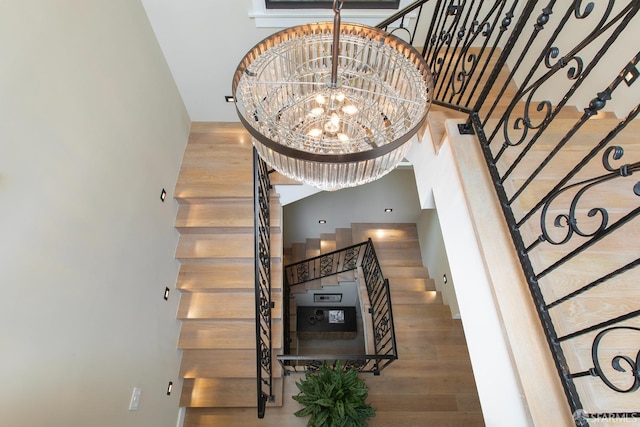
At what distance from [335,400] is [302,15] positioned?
3.89m

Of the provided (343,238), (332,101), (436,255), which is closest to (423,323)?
(436,255)

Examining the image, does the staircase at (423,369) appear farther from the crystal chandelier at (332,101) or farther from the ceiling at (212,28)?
the ceiling at (212,28)

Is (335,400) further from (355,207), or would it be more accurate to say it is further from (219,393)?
(355,207)

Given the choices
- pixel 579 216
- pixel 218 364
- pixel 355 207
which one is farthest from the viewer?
pixel 355 207

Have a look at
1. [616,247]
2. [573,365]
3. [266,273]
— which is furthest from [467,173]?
[266,273]

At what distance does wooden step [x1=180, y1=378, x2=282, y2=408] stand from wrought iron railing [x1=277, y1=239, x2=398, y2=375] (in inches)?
19.3

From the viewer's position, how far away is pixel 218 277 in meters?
3.60

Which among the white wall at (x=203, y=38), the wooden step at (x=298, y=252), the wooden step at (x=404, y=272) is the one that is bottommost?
the wooden step at (x=404, y=272)

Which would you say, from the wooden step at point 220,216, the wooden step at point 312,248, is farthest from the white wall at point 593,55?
the wooden step at point 312,248

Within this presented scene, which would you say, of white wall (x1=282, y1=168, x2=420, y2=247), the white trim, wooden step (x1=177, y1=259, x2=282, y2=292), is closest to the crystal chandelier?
the white trim

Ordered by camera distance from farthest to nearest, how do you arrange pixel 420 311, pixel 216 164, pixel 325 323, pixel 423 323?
pixel 325 323 → pixel 420 311 → pixel 423 323 → pixel 216 164

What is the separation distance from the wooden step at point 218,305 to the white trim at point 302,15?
2.77 meters

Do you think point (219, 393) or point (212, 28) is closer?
point (212, 28)

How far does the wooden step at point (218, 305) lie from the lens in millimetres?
3518
